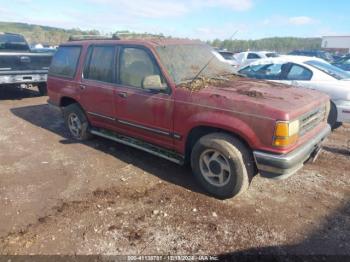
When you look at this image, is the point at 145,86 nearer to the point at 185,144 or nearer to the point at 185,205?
the point at 185,144

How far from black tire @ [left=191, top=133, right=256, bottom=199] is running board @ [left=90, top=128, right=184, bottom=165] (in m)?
0.47

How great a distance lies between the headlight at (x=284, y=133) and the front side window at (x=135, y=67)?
175 centimetres

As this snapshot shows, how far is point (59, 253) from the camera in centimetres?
286

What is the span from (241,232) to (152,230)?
941 millimetres

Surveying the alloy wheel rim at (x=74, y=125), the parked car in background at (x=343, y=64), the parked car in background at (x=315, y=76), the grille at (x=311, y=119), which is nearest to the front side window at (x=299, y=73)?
the parked car in background at (x=315, y=76)

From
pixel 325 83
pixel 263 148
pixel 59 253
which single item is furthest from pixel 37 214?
pixel 325 83

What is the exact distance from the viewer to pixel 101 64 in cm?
495

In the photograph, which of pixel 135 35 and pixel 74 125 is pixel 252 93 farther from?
pixel 74 125

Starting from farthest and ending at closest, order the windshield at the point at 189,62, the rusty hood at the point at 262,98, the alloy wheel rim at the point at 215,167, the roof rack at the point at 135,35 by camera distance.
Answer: the roof rack at the point at 135,35 → the windshield at the point at 189,62 → the alloy wheel rim at the point at 215,167 → the rusty hood at the point at 262,98

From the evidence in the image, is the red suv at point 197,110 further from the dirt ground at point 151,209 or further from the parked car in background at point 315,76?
the parked car in background at point 315,76

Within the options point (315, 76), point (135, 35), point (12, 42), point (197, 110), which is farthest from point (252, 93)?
point (12, 42)

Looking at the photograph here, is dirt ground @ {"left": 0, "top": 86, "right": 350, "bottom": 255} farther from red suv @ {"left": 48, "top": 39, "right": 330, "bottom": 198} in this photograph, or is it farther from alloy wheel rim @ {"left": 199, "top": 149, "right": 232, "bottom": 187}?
red suv @ {"left": 48, "top": 39, "right": 330, "bottom": 198}

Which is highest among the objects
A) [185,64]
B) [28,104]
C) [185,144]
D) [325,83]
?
[185,64]

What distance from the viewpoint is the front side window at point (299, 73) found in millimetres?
6484
